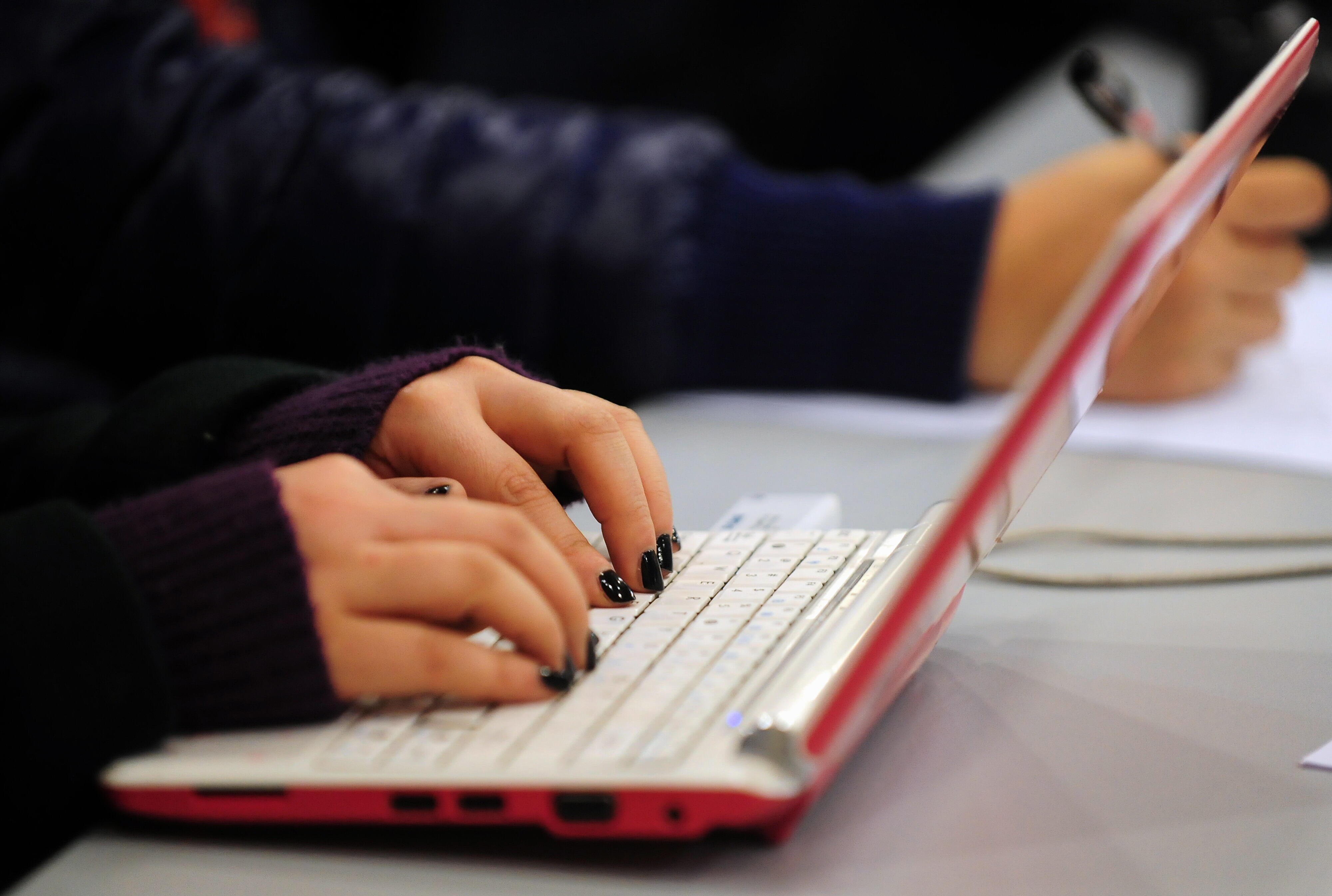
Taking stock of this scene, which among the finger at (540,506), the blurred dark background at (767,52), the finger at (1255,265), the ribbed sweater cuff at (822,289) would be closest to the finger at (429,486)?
the finger at (540,506)

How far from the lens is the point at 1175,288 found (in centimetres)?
67

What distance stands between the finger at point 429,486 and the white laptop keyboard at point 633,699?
5 cm

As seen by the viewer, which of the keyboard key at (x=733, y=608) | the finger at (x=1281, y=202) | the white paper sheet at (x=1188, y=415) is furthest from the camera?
the finger at (x=1281, y=202)

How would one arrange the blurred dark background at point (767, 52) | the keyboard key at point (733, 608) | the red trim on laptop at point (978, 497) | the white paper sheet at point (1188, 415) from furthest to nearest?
the blurred dark background at point (767, 52) → the white paper sheet at point (1188, 415) → the keyboard key at point (733, 608) → the red trim on laptop at point (978, 497)

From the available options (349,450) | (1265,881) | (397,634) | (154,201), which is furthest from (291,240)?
(1265,881)

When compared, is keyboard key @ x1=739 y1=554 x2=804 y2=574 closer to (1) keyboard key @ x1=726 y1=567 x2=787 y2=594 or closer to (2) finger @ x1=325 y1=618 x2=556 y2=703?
(1) keyboard key @ x1=726 y1=567 x2=787 y2=594

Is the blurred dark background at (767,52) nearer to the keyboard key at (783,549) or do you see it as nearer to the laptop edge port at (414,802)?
the keyboard key at (783,549)

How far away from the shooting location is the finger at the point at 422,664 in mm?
292

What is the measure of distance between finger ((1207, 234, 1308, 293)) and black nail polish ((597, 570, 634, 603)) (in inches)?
20.9

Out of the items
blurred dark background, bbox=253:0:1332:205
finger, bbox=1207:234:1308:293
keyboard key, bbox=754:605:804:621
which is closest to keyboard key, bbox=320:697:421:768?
keyboard key, bbox=754:605:804:621

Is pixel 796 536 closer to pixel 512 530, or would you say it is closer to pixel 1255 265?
pixel 512 530

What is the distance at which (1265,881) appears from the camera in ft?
0.84

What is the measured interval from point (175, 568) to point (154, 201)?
17.8 inches

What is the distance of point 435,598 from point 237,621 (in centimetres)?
6
